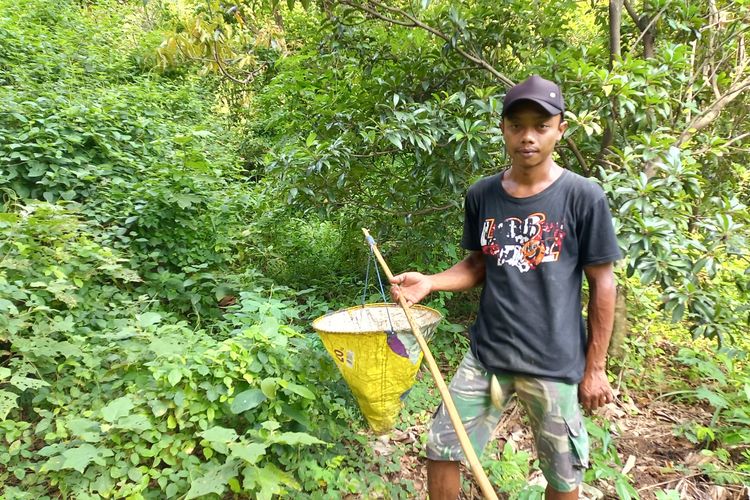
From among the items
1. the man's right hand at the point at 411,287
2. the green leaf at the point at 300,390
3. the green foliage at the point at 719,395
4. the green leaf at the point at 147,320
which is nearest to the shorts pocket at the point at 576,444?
the man's right hand at the point at 411,287

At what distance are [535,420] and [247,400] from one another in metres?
1.24

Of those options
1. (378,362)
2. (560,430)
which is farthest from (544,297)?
(378,362)

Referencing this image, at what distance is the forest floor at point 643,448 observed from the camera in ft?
7.66

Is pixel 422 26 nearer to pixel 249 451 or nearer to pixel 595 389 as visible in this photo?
pixel 595 389

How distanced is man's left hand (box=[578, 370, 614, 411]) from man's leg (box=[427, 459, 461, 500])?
0.57m

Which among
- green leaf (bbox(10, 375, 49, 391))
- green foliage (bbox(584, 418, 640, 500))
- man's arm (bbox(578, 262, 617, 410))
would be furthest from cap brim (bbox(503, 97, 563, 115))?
green leaf (bbox(10, 375, 49, 391))

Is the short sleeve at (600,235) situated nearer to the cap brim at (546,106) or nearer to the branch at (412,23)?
the cap brim at (546,106)

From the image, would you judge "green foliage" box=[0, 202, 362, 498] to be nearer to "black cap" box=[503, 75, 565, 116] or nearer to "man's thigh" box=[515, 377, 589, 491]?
"man's thigh" box=[515, 377, 589, 491]

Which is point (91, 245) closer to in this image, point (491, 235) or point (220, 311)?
point (220, 311)

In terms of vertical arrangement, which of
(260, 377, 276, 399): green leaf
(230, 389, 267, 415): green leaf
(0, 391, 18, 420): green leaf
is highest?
(0, 391, 18, 420): green leaf

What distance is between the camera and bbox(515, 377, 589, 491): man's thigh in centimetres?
157

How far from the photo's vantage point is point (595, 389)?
1.60 meters

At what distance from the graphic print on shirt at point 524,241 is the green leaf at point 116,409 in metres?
1.69

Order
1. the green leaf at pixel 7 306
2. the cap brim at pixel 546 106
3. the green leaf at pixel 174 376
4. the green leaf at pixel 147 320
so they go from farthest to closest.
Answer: the green leaf at pixel 147 320, the green leaf at pixel 7 306, the green leaf at pixel 174 376, the cap brim at pixel 546 106
